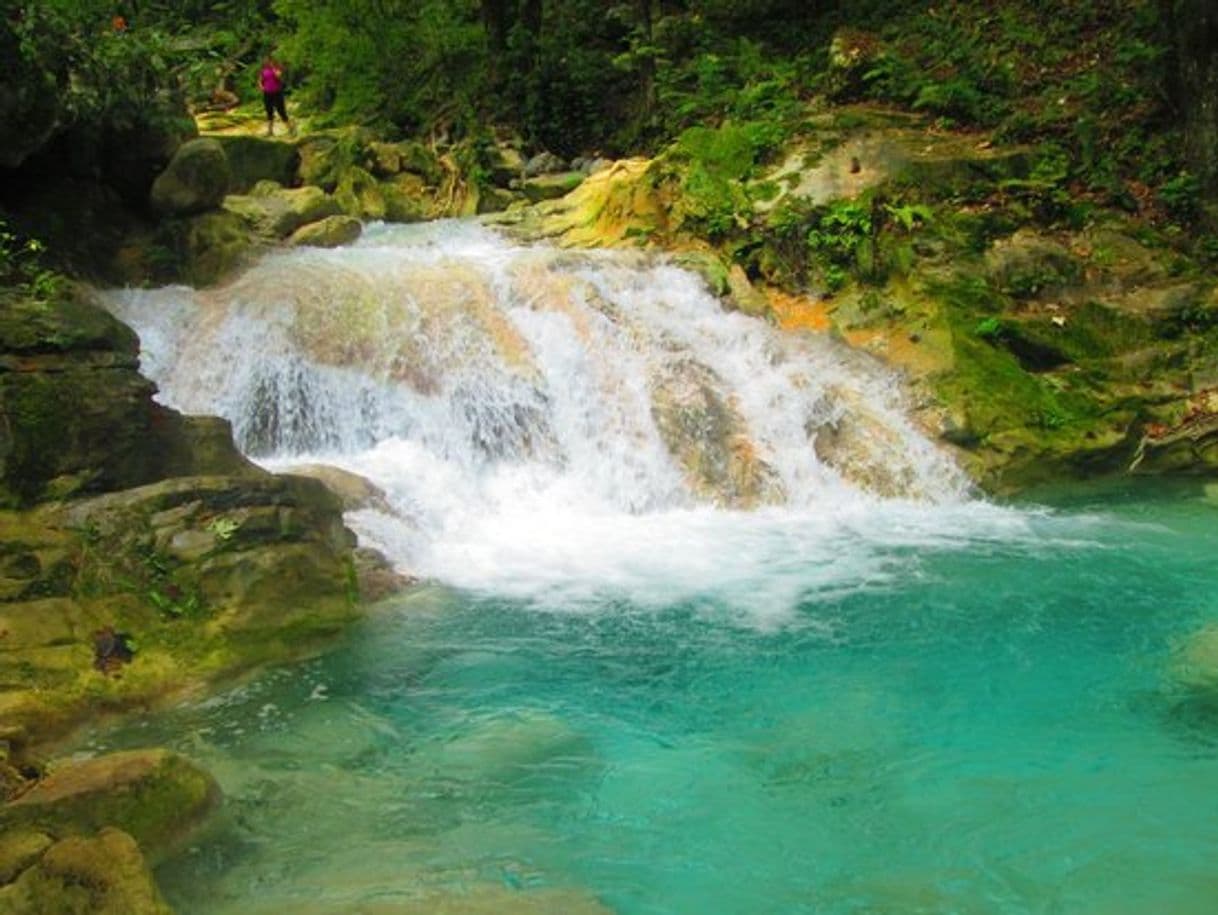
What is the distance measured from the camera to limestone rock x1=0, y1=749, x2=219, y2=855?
438cm

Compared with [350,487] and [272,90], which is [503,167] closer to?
[272,90]

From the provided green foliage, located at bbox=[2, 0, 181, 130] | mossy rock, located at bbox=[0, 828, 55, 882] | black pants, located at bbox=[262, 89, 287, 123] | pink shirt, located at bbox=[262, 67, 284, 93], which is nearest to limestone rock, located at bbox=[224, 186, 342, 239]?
green foliage, located at bbox=[2, 0, 181, 130]

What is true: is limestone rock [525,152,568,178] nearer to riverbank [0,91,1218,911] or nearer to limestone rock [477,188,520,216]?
riverbank [0,91,1218,911]

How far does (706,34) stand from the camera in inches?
742

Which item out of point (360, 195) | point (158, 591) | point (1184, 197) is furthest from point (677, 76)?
point (158, 591)

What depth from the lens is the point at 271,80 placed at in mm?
18797

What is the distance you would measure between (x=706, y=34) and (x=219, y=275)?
10364 mm

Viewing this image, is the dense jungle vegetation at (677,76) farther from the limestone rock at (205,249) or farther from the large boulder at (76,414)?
the large boulder at (76,414)

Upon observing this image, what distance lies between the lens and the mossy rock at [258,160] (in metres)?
15.9

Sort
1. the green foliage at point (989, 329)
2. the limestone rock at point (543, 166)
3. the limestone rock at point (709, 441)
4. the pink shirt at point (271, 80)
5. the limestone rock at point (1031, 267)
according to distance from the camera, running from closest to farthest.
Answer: the limestone rock at point (709, 441), the green foliage at point (989, 329), the limestone rock at point (1031, 267), the limestone rock at point (543, 166), the pink shirt at point (271, 80)

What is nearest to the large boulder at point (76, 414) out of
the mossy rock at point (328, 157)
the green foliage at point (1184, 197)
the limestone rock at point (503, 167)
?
the mossy rock at point (328, 157)

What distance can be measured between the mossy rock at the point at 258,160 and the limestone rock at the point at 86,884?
13.1 meters

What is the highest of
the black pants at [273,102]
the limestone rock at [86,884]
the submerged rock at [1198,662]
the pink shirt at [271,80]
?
A: the pink shirt at [271,80]

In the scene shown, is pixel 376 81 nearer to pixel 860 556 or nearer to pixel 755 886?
pixel 860 556
